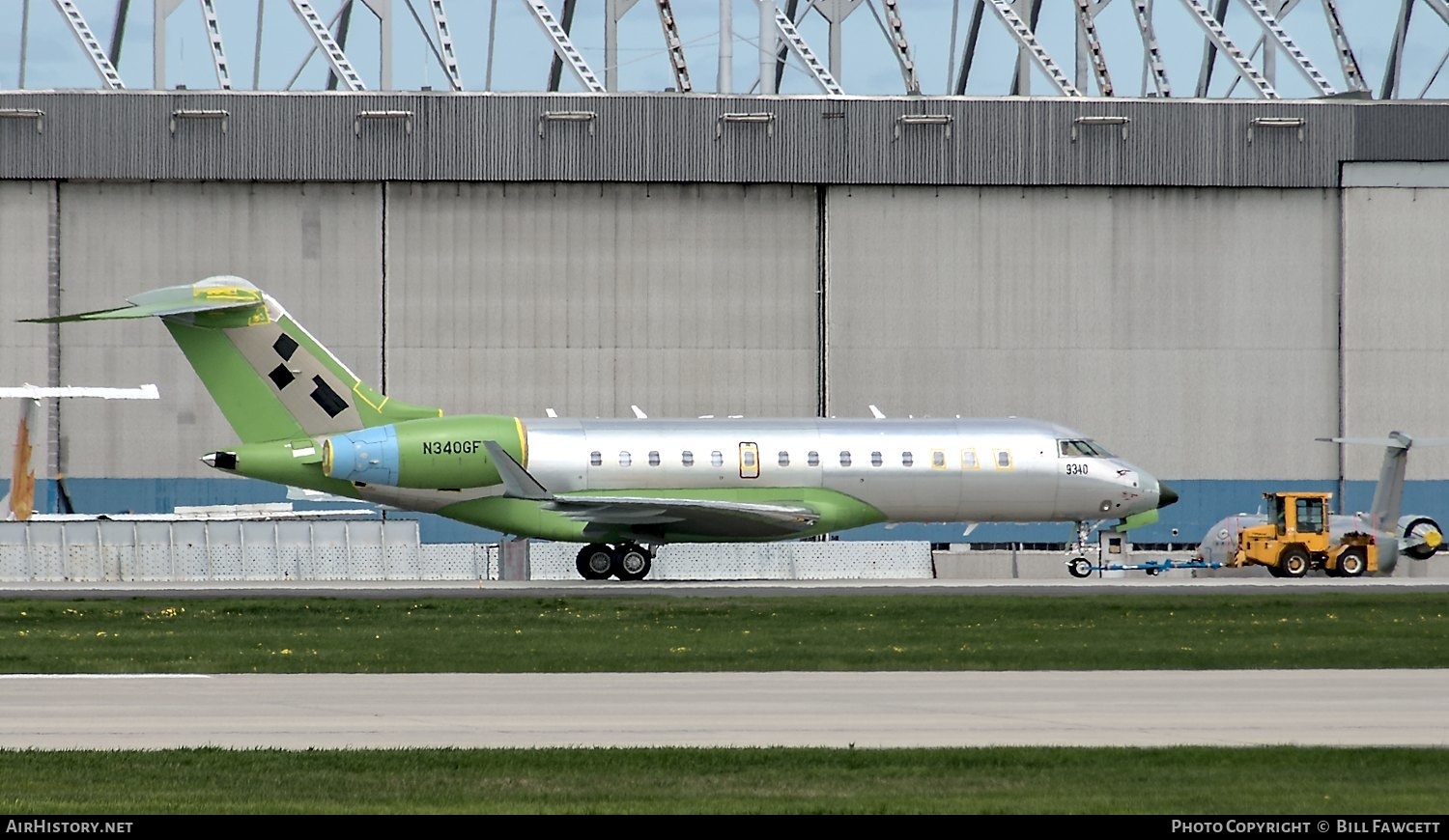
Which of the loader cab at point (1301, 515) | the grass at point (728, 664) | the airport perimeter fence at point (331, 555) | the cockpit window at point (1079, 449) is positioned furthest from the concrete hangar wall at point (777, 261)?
the grass at point (728, 664)

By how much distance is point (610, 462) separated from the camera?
42.1 m

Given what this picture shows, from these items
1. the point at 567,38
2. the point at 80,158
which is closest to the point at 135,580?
the point at 80,158

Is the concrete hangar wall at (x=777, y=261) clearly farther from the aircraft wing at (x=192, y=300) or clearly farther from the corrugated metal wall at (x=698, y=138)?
the aircraft wing at (x=192, y=300)

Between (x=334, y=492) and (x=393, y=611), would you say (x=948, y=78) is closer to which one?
(x=334, y=492)

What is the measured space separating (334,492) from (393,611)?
411 inches

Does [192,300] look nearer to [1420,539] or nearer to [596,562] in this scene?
[596,562]

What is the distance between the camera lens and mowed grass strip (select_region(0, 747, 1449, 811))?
41.6 feet

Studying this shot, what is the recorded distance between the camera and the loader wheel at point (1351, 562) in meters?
44.6

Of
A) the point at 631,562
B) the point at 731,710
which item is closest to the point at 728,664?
the point at 731,710

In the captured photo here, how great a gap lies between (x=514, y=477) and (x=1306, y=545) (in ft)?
60.1

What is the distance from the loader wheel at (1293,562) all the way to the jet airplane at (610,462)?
3412mm
